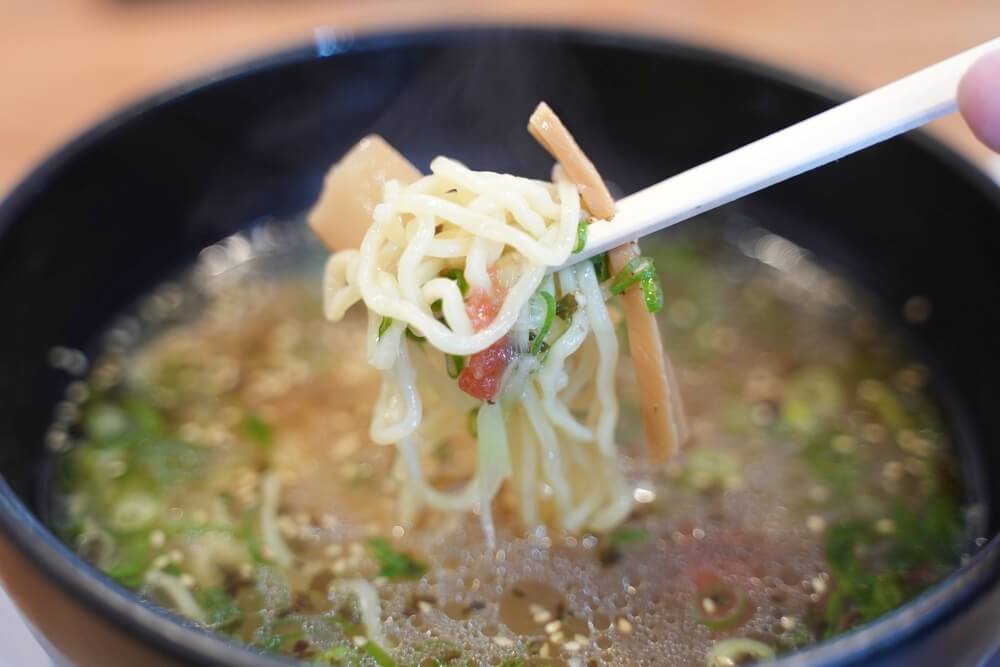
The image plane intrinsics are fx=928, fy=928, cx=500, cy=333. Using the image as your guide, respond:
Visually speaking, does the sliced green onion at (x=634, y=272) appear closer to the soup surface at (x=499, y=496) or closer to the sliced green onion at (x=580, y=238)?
the sliced green onion at (x=580, y=238)

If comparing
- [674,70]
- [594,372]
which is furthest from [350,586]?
[674,70]

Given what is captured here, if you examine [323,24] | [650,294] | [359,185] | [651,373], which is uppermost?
[323,24]

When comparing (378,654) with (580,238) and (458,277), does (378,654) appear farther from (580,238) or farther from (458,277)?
(580,238)

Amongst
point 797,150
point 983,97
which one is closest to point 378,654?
point 797,150

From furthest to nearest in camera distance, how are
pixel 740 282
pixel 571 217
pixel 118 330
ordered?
pixel 740 282 → pixel 118 330 → pixel 571 217

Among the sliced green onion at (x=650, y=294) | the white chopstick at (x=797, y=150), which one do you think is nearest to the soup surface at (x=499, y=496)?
the sliced green onion at (x=650, y=294)

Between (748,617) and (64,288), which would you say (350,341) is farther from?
(748,617)

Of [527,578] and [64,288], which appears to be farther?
[64,288]
